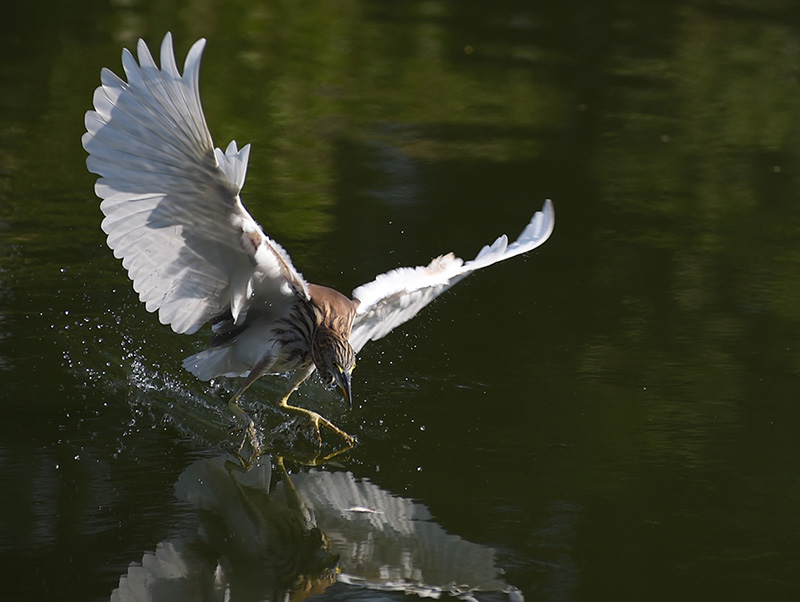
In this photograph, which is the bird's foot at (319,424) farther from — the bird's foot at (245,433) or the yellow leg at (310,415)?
the bird's foot at (245,433)

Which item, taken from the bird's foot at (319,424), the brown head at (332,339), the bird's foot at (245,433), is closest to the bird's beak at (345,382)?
the brown head at (332,339)

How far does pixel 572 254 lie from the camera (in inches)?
272

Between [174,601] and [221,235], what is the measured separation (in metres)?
1.38

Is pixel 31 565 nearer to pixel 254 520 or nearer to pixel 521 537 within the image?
pixel 254 520

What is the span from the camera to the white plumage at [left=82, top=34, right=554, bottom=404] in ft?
12.6

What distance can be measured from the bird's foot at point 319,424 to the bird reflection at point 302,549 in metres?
0.31

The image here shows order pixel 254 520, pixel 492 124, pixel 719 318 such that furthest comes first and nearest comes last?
pixel 492 124 → pixel 719 318 → pixel 254 520

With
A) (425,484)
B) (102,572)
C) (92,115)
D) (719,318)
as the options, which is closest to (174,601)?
(102,572)

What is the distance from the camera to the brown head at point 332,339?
4559 millimetres

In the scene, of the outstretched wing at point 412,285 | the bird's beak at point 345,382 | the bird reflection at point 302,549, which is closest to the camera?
the bird reflection at point 302,549

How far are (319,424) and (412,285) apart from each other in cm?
73

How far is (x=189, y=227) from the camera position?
419cm

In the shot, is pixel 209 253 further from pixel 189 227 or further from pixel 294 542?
pixel 294 542

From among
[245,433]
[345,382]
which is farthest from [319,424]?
[345,382]
